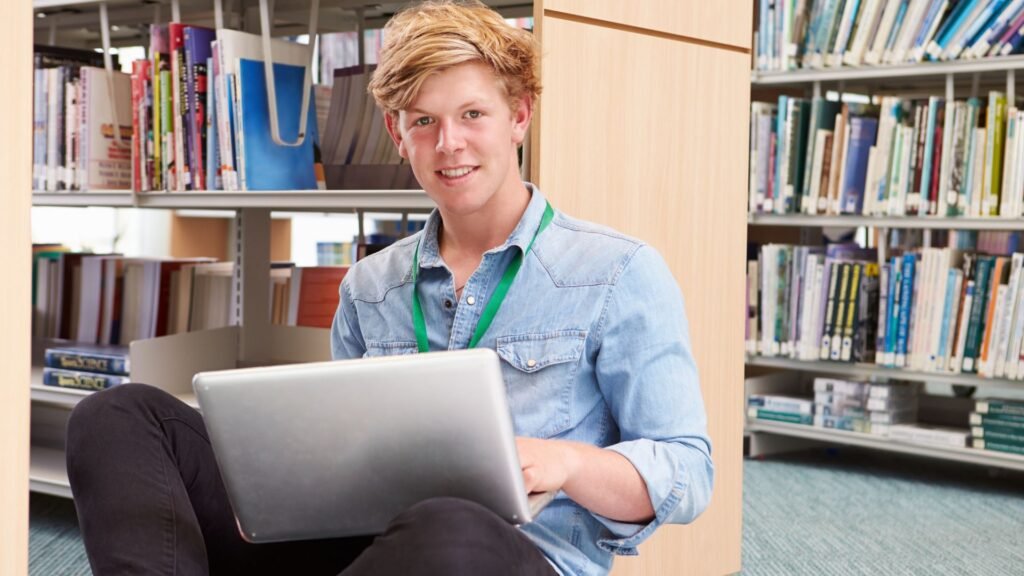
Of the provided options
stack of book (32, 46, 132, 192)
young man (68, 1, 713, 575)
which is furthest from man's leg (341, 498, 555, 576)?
stack of book (32, 46, 132, 192)

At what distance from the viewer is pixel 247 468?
1.10 meters

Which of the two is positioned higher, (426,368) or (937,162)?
(937,162)

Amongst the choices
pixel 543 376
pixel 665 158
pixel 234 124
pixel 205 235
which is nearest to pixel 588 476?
pixel 543 376

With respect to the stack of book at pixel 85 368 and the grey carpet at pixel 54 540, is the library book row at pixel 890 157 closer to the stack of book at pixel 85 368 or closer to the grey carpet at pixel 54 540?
the stack of book at pixel 85 368

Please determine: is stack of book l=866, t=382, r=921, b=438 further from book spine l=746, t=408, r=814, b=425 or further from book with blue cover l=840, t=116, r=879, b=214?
book with blue cover l=840, t=116, r=879, b=214

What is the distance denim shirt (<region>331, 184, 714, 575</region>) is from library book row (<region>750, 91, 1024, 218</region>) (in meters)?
2.11

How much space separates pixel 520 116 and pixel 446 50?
5.9 inches

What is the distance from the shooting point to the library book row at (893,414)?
319 centimetres

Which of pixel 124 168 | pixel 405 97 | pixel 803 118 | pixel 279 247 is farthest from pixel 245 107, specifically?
pixel 279 247

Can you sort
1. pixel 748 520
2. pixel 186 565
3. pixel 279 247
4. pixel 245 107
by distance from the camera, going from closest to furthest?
pixel 186 565 → pixel 245 107 → pixel 748 520 → pixel 279 247

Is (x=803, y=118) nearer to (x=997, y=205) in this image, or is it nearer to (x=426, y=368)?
(x=997, y=205)

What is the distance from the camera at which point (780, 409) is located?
3.57m

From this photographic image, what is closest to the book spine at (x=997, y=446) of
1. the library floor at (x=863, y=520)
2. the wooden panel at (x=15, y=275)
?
→ the library floor at (x=863, y=520)

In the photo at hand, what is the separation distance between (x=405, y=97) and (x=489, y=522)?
0.50 meters
